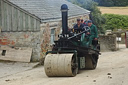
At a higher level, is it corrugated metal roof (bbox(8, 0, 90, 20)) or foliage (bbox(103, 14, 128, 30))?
corrugated metal roof (bbox(8, 0, 90, 20))

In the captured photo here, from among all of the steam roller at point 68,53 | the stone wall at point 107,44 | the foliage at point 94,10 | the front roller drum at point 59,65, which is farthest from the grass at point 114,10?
the front roller drum at point 59,65

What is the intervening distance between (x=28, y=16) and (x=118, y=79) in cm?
860

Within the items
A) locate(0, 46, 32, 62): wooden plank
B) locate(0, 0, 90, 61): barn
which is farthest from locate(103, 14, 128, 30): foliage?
locate(0, 46, 32, 62): wooden plank

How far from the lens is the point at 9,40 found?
59.5 feet

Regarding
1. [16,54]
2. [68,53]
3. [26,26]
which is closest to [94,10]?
[26,26]

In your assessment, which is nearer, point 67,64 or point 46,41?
point 67,64

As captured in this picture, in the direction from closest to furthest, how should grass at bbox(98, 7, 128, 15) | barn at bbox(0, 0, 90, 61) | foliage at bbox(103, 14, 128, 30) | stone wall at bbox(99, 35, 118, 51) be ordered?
barn at bbox(0, 0, 90, 61)
stone wall at bbox(99, 35, 118, 51)
foliage at bbox(103, 14, 128, 30)
grass at bbox(98, 7, 128, 15)

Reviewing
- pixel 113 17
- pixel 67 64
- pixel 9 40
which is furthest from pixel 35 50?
pixel 113 17

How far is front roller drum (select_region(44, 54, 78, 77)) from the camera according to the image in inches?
439

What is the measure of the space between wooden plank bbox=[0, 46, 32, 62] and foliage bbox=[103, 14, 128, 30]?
3254 centimetres

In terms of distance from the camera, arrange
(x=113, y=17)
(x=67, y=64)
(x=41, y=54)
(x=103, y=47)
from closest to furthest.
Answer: (x=67, y=64) < (x=41, y=54) < (x=103, y=47) < (x=113, y=17)

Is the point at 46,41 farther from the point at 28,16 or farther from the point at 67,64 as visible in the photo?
the point at 67,64

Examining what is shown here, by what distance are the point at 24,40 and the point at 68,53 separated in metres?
6.43

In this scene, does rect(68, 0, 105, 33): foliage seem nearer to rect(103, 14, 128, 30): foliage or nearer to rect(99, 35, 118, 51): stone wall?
rect(99, 35, 118, 51): stone wall
